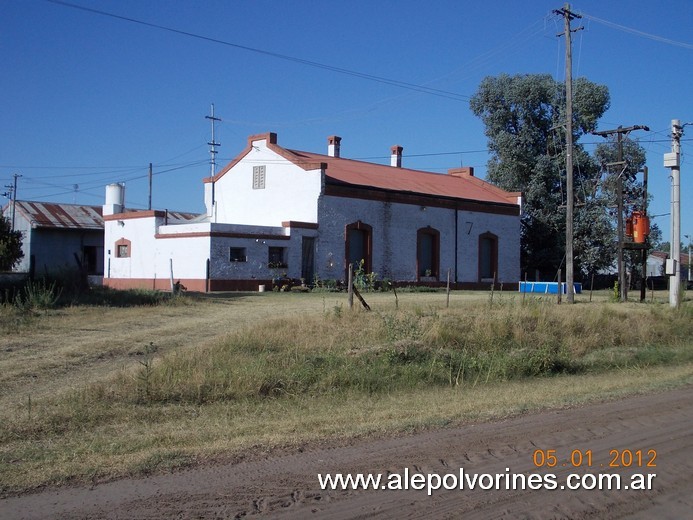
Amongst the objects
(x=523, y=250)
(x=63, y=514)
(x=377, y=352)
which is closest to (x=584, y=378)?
(x=377, y=352)

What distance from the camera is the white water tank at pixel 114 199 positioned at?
42.3m

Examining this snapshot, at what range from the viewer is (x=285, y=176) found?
127ft

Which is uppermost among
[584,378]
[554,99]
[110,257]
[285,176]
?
[554,99]


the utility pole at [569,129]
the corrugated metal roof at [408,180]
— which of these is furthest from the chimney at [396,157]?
the utility pole at [569,129]

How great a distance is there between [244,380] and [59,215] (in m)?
42.7

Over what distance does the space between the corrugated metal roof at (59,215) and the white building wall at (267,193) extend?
36.8 ft

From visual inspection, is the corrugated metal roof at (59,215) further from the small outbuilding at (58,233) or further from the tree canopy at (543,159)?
the tree canopy at (543,159)

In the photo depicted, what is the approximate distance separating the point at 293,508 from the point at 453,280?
37.7m

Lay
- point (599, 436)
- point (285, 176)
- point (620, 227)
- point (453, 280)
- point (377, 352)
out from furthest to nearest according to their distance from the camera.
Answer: point (453, 280), point (285, 176), point (620, 227), point (377, 352), point (599, 436)

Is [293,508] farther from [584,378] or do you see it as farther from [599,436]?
[584,378]

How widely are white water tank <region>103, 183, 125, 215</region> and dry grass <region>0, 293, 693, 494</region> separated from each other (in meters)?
24.0

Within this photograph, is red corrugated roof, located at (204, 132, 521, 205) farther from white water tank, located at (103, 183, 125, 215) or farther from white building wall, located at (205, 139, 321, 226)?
white water tank, located at (103, 183, 125, 215)

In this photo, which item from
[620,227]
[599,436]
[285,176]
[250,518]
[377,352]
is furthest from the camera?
[285,176]

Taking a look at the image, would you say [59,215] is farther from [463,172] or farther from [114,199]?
[463,172]
